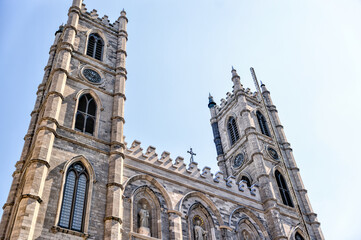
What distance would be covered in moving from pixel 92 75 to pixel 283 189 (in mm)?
15819

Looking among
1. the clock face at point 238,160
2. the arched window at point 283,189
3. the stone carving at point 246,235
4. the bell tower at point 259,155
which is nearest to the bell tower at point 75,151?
the stone carving at point 246,235

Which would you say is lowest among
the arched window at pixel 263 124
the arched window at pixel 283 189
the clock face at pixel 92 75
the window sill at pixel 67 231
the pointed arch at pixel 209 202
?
the window sill at pixel 67 231

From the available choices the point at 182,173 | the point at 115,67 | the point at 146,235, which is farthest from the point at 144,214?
the point at 115,67

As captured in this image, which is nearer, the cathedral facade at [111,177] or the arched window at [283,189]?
the cathedral facade at [111,177]

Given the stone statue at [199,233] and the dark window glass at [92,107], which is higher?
the dark window glass at [92,107]

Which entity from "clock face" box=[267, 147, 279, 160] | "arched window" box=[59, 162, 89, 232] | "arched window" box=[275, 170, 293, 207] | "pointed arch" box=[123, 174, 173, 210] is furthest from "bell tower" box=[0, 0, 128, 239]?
"arched window" box=[275, 170, 293, 207]

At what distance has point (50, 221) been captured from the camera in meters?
14.2

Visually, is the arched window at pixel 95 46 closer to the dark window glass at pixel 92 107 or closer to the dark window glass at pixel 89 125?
the dark window glass at pixel 92 107

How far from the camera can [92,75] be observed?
878 inches

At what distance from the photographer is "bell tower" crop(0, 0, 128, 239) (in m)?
14.5

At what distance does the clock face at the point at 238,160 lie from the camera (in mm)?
28994

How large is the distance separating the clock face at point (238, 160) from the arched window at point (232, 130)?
1828 mm

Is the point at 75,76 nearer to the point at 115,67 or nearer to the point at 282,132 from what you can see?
the point at 115,67

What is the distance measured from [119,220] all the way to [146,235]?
6.65ft
